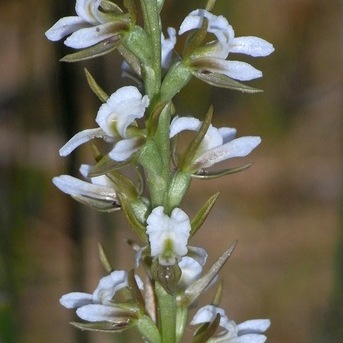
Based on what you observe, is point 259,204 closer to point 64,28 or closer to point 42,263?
point 42,263

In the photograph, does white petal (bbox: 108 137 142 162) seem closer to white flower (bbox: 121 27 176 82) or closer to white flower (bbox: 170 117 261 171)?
white flower (bbox: 170 117 261 171)

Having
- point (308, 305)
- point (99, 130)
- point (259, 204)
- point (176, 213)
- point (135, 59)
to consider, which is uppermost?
point (135, 59)

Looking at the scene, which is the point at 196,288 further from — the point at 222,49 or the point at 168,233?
the point at 222,49

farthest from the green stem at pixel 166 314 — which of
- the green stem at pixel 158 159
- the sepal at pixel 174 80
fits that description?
the sepal at pixel 174 80

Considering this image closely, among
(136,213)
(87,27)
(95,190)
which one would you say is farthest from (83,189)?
(87,27)

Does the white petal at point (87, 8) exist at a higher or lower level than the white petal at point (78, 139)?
higher

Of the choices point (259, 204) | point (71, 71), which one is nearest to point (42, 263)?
point (259, 204)

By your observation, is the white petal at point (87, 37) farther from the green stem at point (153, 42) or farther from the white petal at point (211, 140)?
the white petal at point (211, 140)
